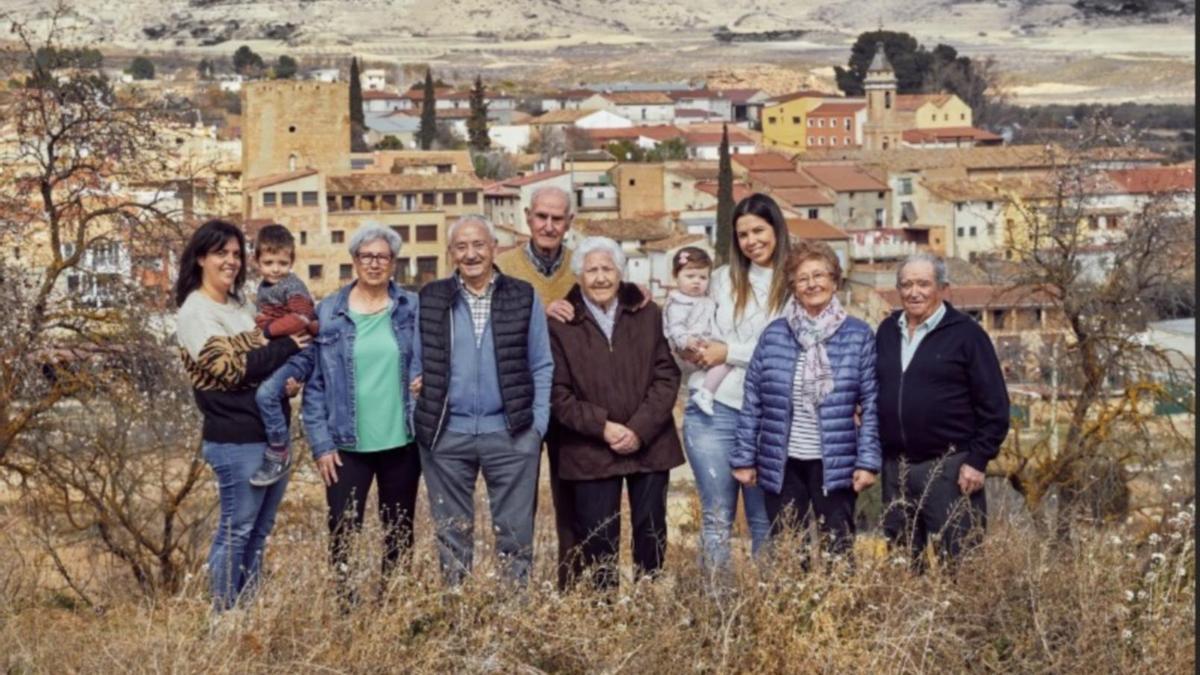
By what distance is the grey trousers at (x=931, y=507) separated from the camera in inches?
166

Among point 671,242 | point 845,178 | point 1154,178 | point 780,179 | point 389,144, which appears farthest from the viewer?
point 389,144

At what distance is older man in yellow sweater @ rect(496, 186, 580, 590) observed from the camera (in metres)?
4.39

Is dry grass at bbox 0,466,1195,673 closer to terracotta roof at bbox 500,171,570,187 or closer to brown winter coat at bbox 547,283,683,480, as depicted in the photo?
brown winter coat at bbox 547,283,683,480

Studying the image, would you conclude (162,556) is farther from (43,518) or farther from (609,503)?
(609,503)

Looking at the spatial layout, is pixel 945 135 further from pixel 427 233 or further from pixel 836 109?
pixel 427 233

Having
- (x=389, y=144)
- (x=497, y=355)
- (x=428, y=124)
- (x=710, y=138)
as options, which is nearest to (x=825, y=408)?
(x=497, y=355)

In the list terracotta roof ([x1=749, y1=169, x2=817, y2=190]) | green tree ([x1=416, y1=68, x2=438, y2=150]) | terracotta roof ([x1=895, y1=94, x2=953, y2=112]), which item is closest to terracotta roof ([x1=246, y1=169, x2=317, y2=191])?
terracotta roof ([x1=749, y1=169, x2=817, y2=190])

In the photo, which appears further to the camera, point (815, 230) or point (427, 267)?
point (427, 267)

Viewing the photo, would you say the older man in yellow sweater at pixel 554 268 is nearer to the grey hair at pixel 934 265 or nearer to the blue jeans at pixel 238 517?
the blue jeans at pixel 238 517

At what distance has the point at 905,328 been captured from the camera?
4305 millimetres

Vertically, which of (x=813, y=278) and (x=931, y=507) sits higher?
(x=813, y=278)

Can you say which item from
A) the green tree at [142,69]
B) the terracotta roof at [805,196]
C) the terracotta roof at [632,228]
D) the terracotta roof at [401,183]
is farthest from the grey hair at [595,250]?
the green tree at [142,69]

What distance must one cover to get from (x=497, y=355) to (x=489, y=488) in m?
0.33

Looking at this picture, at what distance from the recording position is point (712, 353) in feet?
14.1
